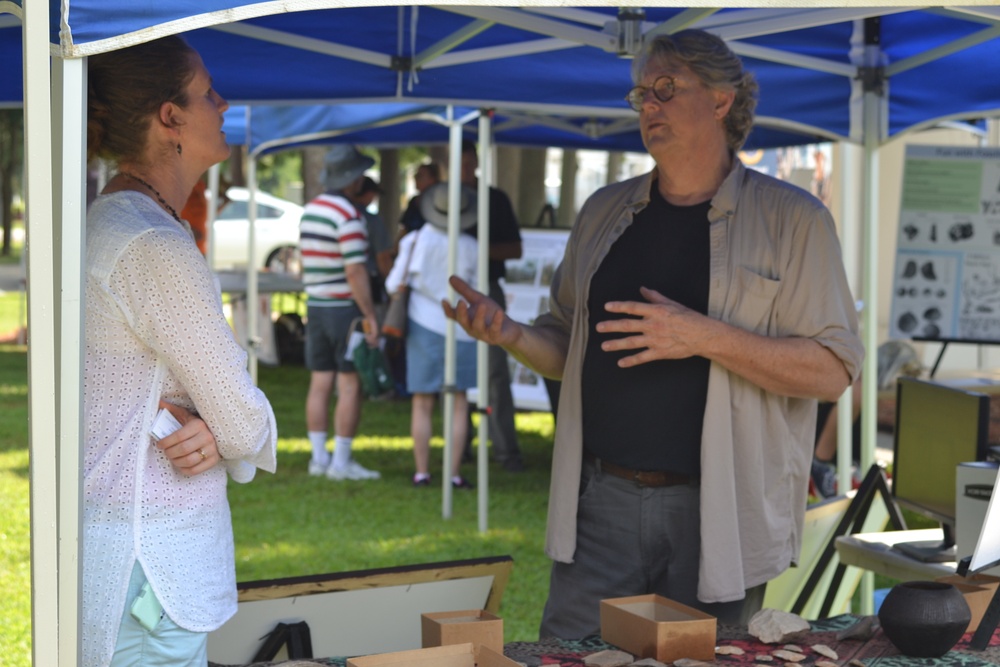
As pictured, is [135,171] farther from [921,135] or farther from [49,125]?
[921,135]

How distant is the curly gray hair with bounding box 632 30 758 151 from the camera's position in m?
2.60

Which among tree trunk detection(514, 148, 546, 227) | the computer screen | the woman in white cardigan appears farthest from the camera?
tree trunk detection(514, 148, 546, 227)

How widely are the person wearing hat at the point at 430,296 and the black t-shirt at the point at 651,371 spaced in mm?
3951

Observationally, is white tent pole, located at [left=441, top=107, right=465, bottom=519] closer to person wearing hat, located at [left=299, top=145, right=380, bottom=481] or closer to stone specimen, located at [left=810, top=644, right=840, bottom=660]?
person wearing hat, located at [left=299, top=145, right=380, bottom=481]

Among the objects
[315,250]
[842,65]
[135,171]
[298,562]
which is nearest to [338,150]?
[315,250]

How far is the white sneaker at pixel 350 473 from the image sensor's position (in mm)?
7250

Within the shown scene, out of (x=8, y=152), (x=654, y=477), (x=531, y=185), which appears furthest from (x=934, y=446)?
(x=8, y=152)

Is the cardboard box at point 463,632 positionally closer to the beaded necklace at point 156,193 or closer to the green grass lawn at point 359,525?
the beaded necklace at point 156,193

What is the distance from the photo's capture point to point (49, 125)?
1.62 metres

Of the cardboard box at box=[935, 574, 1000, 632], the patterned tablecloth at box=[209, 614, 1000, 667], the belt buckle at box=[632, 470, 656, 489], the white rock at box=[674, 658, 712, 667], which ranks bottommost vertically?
the patterned tablecloth at box=[209, 614, 1000, 667]

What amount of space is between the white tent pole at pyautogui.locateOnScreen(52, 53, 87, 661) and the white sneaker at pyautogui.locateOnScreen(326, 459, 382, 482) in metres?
5.57

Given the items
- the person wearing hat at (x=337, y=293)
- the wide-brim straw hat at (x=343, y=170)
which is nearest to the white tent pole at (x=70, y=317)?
the person wearing hat at (x=337, y=293)

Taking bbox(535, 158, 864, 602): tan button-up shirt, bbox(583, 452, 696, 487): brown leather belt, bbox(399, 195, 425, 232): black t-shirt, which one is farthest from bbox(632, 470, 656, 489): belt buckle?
bbox(399, 195, 425, 232): black t-shirt

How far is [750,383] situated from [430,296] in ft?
14.1
